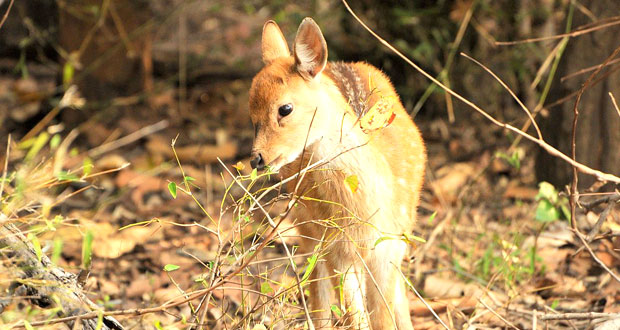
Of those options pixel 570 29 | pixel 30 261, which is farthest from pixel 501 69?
pixel 30 261

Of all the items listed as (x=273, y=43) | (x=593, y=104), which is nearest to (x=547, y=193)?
(x=593, y=104)

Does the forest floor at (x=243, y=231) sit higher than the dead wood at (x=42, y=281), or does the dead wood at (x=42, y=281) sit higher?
the dead wood at (x=42, y=281)

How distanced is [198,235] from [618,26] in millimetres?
3242

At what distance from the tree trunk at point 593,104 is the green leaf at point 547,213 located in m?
1.25

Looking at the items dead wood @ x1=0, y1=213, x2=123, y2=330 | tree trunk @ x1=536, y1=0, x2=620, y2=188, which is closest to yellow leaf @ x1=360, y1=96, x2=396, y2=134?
dead wood @ x1=0, y1=213, x2=123, y2=330

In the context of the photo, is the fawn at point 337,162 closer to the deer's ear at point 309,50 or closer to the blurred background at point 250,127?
the deer's ear at point 309,50

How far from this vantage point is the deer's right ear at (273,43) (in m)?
4.34

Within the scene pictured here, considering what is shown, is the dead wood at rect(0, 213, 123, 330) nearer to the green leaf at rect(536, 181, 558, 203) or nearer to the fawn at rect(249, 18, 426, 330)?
the fawn at rect(249, 18, 426, 330)

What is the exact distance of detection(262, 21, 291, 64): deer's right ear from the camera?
434 cm

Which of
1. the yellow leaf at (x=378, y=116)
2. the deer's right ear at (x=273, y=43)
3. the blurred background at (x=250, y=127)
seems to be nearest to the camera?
the yellow leaf at (x=378, y=116)

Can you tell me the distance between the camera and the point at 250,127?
27.3 feet

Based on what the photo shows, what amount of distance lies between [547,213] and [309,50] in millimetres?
1579

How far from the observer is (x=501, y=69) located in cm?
732

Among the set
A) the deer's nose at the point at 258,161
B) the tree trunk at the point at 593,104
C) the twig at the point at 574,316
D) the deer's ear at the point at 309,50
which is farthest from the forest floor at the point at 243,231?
the deer's ear at the point at 309,50
